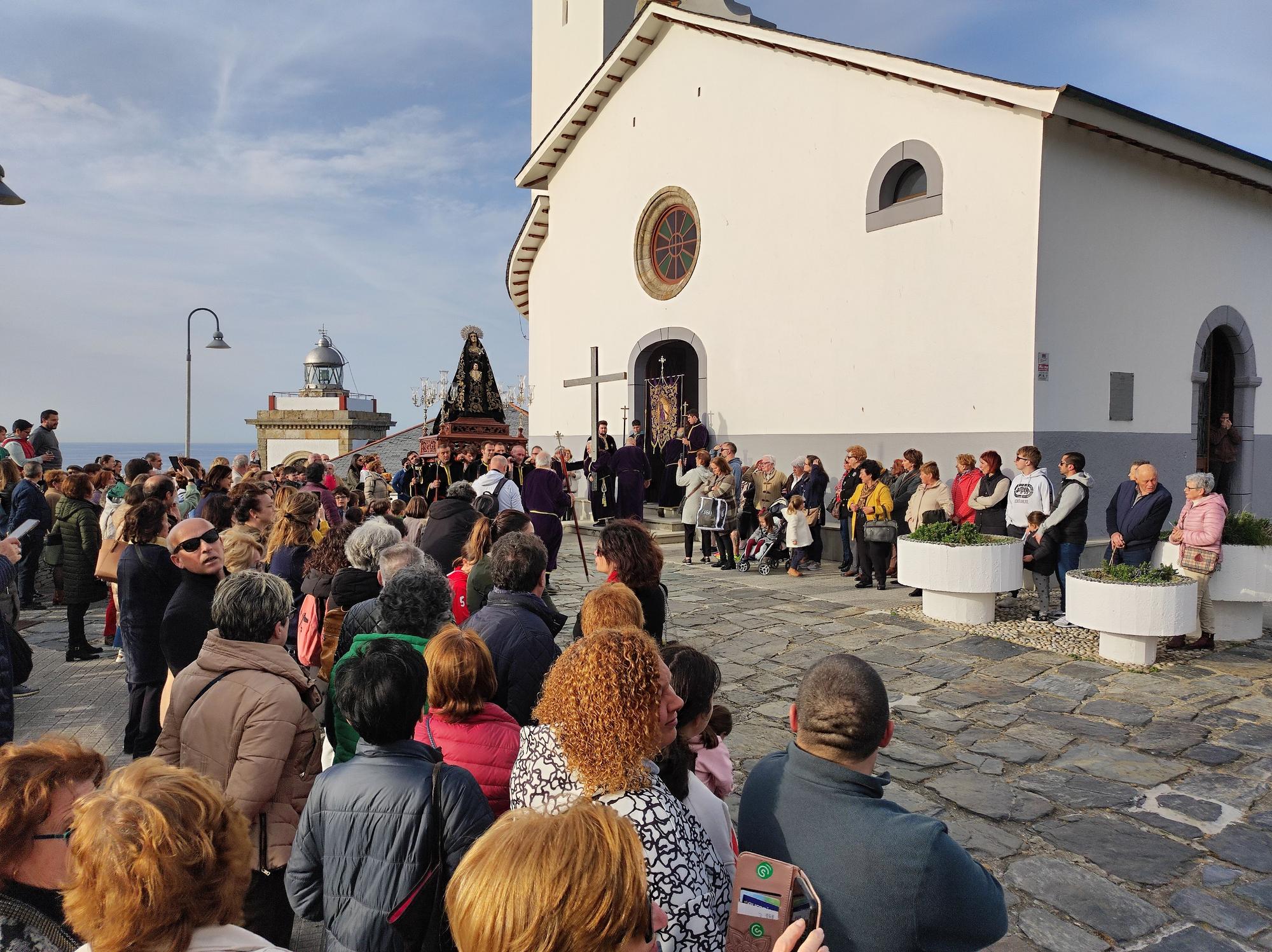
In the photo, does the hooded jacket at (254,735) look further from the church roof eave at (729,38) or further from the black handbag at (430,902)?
the church roof eave at (729,38)

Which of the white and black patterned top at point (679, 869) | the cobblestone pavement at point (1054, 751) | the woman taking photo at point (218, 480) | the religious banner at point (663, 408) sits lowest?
the cobblestone pavement at point (1054, 751)

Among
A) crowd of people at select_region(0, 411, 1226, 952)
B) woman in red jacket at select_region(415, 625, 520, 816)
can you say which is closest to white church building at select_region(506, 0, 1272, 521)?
crowd of people at select_region(0, 411, 1226, 952)

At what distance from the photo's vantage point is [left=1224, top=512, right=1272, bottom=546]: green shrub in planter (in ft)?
24.4

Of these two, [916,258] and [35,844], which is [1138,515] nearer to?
[916,258]

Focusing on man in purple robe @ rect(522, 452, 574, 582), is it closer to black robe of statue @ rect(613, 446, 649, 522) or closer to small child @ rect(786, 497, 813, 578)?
small child @ rect(786, 497, 813, 578)

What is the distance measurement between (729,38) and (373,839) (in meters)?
14.5

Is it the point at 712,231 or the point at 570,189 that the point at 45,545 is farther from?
the point at 570,189

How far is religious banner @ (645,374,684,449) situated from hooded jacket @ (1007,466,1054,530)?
757cm

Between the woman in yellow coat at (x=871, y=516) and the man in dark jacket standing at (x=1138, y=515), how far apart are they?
8.33ft

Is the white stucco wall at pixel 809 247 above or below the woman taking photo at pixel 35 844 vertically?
above

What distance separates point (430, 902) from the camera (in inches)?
87.0

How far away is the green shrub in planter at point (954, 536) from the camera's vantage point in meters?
8.21

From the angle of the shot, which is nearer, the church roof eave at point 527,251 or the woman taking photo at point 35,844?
the woman taking photo at point 35,844

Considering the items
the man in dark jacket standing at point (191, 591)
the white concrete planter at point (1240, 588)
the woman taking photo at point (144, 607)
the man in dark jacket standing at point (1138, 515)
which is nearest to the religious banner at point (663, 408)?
the man in dark jacket standing at point (1138, 515)
